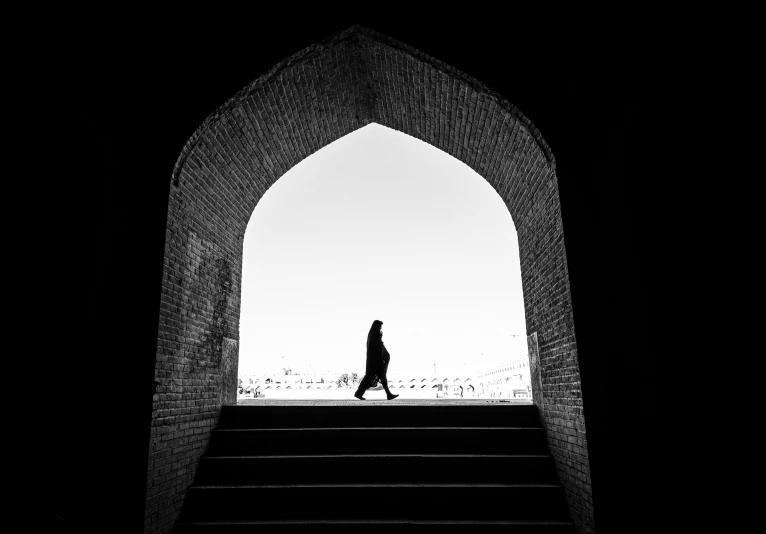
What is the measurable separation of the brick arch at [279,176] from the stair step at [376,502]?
24cm

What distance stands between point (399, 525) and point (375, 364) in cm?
380

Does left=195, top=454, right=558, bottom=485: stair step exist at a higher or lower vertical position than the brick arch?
lower

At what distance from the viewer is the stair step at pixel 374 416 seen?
5.69m

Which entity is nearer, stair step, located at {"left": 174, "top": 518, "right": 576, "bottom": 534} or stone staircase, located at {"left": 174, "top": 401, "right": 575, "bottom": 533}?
stair step, located at {"left": 174, "top": 518, "right": 576, "bottom": 534}

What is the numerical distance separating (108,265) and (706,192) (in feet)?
16.3

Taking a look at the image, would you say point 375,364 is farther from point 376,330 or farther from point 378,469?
point 378,469

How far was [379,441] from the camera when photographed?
17.8 ft

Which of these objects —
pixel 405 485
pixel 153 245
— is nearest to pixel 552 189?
pixel 405 485

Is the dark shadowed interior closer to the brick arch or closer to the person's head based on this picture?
the brick arch

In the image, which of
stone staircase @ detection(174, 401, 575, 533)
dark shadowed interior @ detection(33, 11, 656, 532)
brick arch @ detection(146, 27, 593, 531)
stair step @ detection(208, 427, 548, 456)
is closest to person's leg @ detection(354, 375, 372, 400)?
stone staircase @ detection(174, 401, 575, 533)

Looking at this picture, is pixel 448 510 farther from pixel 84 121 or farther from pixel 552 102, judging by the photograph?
pixel 84 121

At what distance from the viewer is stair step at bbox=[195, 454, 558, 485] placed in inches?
196

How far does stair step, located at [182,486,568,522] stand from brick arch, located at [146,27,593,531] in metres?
0.24

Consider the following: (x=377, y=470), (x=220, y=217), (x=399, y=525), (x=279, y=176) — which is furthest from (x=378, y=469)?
(x=279, y=176)
